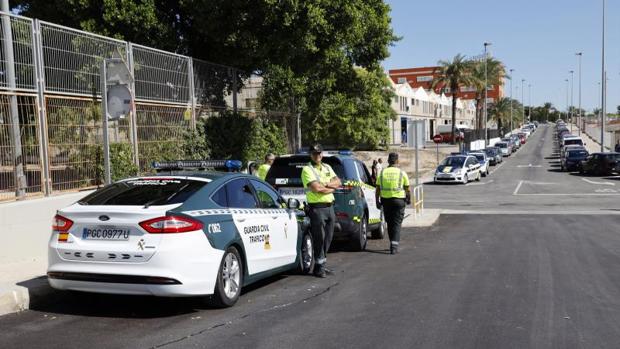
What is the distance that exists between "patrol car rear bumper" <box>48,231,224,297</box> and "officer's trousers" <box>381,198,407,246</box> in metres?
5.28

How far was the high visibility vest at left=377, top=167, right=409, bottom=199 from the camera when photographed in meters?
10.9

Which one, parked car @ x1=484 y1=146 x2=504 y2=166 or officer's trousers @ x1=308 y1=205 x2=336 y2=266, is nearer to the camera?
officer's trousers @ x1=308 y1=205 x2=336 y2=266

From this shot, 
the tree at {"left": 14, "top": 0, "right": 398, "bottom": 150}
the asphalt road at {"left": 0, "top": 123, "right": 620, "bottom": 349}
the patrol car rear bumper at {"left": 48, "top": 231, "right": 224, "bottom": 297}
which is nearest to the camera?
the asphalt road at {"left": 0, "top": 123, "right": 620, "bottom": 349}

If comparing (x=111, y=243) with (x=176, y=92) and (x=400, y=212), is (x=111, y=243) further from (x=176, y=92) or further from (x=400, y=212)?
(x=176, y=92)

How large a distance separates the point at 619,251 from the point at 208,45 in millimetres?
12592

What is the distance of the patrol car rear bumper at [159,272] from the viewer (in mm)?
6000

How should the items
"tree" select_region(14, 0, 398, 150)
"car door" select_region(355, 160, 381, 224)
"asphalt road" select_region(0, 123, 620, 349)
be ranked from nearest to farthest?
"asphalt road" select_region(0, 123, 620, 349)
"car door" select_region(355, 160, 381, 224)
"tree" select_region(14, 0, 398, 150)

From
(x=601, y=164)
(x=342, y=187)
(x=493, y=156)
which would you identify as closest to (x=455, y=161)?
(x=601, y=164)

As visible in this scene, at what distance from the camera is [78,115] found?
11.0 m

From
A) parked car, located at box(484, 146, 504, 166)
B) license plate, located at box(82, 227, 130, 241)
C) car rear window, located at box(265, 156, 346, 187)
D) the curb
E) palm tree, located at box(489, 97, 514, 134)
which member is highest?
palm tree, located at box(489, 97, 514, 134)

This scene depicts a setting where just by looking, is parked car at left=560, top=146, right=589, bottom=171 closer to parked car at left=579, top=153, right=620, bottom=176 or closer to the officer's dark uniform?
parked car at left=579, top=153, right=620, bottom=176

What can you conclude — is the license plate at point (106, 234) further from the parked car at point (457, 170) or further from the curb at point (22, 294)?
the parked car at point (457, 170)

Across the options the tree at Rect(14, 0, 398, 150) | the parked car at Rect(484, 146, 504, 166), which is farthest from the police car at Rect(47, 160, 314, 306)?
the parked car at Rect(484, 146, 504, 166)

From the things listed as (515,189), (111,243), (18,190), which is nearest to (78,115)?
(18,190)
